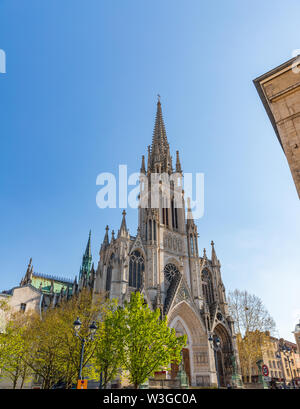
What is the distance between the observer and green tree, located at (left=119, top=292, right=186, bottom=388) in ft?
54.8

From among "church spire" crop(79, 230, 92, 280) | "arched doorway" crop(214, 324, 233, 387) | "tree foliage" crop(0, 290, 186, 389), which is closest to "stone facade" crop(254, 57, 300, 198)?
"tree foliage" crop(0, 290, 186, 389)

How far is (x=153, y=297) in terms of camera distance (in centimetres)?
3134

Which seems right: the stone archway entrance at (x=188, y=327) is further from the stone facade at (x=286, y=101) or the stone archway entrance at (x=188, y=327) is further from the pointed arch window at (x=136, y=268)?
the stone facade at (x=286, y=101)

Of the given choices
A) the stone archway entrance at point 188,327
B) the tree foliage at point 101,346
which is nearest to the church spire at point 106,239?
the stone archway entrance at point 188,327

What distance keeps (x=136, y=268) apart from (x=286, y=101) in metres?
25.9

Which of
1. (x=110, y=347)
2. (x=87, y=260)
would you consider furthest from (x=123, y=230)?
(x=87, y=260)

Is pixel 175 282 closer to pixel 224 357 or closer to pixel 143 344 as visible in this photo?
pixel 224 357

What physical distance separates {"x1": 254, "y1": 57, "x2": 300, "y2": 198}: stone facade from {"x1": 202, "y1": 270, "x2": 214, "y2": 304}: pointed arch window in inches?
1206

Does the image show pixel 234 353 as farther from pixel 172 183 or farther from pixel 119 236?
pixel 172 183

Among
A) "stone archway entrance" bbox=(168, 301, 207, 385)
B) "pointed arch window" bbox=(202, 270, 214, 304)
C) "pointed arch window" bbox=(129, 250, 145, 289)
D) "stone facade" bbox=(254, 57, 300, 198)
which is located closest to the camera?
"stone facade" bbox=(254, 57, 300, 198)

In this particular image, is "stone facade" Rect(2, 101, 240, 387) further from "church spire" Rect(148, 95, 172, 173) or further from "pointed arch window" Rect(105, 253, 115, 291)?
"church spire" Rect(148, 95, 172, 173)
